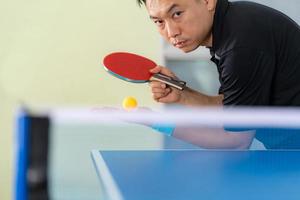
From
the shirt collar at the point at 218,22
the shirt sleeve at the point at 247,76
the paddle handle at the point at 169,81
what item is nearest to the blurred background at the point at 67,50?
the paddle handle at the point at 169,81

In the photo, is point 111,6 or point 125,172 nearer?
point 125,172

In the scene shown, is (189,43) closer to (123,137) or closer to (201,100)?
(201,100)

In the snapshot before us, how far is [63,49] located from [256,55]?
4.69ft

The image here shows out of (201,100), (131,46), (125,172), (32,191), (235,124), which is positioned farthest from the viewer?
(131,46)

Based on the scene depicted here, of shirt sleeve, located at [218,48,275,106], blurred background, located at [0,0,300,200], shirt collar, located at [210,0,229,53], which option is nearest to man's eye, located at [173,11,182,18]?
shirt collar, located at [210,0,229,53]

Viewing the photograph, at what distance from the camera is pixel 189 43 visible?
1.65m

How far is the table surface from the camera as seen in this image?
3.12ft

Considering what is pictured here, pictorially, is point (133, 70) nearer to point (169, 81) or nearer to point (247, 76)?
point (169, 81)

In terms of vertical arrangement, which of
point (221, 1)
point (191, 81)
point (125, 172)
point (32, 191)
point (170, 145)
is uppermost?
point (221, 1)

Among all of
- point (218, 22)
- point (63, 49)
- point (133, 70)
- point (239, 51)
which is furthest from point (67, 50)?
point (239, 51)

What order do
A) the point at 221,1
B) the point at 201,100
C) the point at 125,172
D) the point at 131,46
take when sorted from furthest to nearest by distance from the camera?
1. the point at 131,46
2. the point at 201,100
3. the point at 221,1
4. the point at 125,172

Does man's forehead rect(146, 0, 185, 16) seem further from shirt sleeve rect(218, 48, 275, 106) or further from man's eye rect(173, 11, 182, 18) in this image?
shirt sleeve rect(218, 48, 275, 106)

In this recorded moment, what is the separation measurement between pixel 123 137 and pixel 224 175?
141 centimetres

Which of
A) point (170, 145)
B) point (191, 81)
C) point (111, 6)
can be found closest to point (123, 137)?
point (170, 145)
